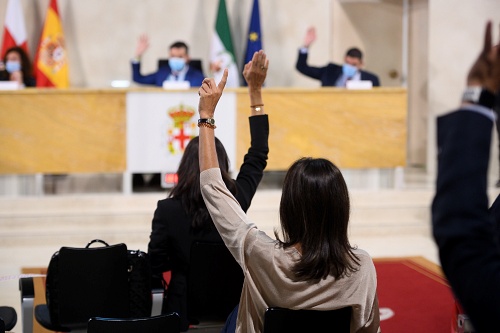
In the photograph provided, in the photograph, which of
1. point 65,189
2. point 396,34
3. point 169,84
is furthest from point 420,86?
point 65,189

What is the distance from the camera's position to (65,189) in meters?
9.27

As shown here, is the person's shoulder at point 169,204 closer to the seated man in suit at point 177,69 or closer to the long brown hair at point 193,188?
the long brown hair at point 193,188

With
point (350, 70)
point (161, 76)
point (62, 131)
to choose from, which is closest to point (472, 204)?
point (62, 131)

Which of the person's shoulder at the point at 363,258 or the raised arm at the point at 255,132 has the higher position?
the raised arm at the point at 255,132

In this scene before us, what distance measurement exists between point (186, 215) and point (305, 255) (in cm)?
132

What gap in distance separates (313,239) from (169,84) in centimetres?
607

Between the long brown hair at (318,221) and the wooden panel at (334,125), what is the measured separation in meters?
5.91

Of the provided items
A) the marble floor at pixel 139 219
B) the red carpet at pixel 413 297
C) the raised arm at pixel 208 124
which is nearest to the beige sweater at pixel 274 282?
the raised arm at pixel 208 124

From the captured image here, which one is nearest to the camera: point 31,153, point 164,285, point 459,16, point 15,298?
point 164,285

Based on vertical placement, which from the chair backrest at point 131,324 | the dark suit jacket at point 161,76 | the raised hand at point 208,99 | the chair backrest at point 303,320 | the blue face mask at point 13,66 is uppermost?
the blue face mask at point 13,66

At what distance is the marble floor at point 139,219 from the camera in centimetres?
723

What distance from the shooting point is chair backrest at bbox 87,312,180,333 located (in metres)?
2.39

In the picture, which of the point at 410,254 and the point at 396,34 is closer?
the point at 410,254

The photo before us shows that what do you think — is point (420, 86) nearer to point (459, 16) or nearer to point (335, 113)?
point (459, 16)
